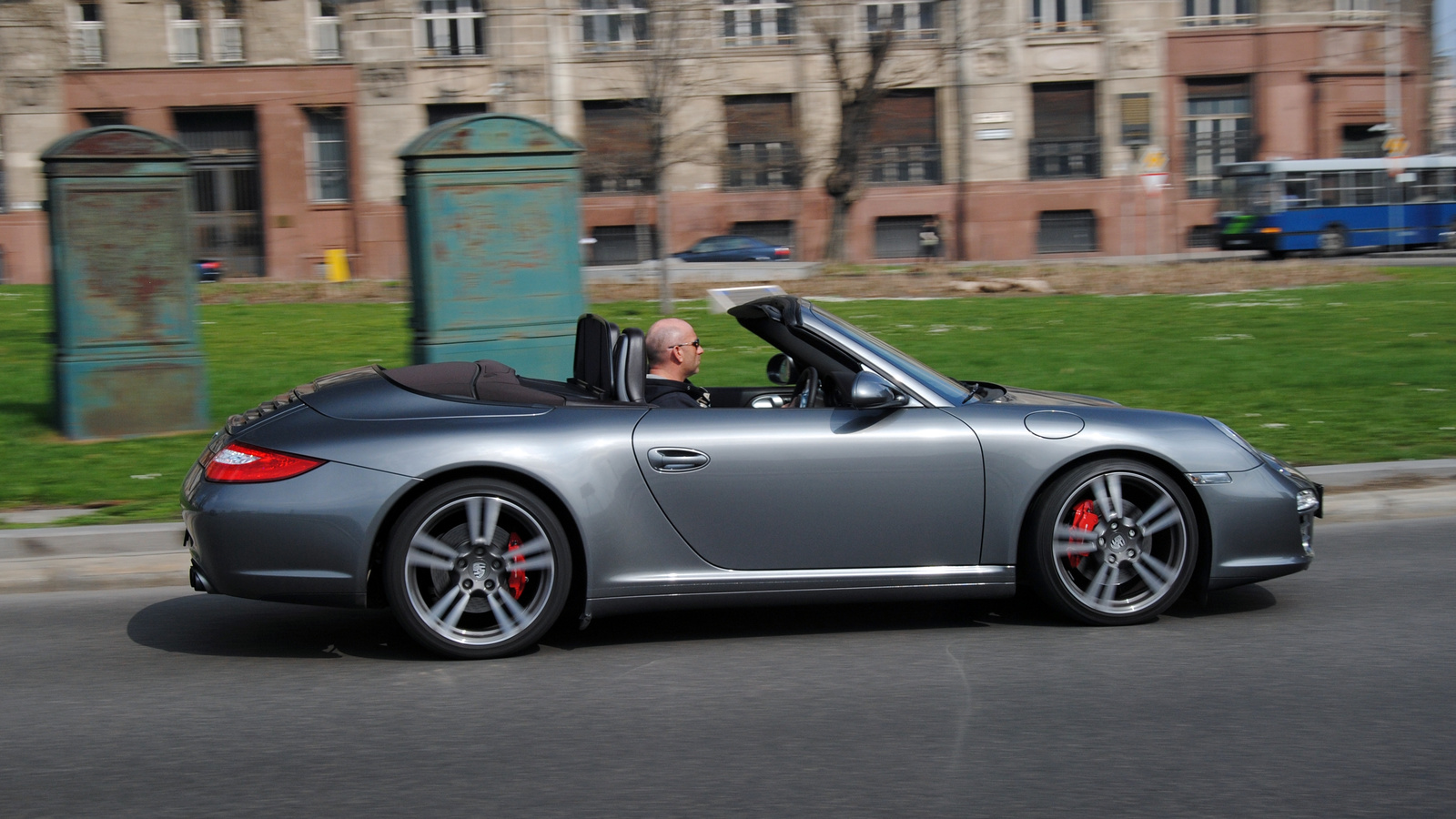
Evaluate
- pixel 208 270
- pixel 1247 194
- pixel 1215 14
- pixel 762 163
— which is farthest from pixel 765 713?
pixel 1215 14

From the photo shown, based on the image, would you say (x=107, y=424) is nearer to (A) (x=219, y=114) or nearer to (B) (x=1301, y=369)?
(B) (x=1301, y=369)

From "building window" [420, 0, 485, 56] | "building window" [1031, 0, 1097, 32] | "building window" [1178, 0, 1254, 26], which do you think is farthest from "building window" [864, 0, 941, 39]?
"building window" [420, 0, 485, 56]

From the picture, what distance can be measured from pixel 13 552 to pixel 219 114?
33.6m

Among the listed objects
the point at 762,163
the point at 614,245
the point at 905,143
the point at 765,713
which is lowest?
the point at 765,713

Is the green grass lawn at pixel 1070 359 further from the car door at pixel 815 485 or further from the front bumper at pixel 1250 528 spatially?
the car door at pixel 815 485

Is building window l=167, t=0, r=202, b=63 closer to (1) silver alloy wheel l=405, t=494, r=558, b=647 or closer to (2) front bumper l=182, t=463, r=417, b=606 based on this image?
(2) front bumper l=182, t=463, r=417, b=606

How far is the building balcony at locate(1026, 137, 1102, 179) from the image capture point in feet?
127

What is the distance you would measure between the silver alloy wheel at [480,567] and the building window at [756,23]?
34598 millimetres

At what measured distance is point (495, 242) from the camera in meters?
→ 8.80

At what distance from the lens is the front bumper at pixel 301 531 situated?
4.71 m

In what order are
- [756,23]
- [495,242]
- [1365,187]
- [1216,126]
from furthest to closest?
[1216,126] → [756,23] → [1365,187] → [495,242]

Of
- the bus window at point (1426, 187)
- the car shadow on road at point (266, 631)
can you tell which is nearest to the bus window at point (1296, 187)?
the bus window at point (1426, 187)

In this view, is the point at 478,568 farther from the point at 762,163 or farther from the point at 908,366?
the point at 762,163

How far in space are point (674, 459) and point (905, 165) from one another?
35094 millimetres
